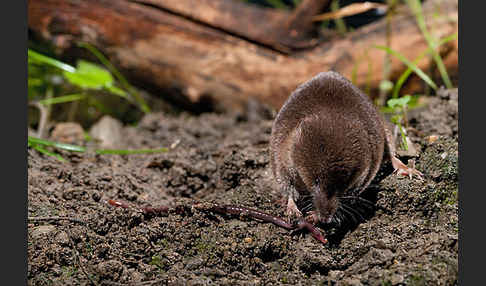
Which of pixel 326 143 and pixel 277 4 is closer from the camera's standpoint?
pixel 326 143

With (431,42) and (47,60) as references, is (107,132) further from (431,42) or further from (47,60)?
(431,42)

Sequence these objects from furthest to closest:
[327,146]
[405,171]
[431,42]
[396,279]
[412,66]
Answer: [431,42], [412,66], [405,171], [327,146], [396,279]

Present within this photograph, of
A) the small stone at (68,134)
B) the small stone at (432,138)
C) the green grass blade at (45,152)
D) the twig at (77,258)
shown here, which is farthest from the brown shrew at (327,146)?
the small stone at (68,134)

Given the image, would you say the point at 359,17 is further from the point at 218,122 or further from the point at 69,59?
the point at 69,59

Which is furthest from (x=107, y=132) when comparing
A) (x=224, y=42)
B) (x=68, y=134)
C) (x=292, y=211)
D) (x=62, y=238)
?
(x=292, y=211)

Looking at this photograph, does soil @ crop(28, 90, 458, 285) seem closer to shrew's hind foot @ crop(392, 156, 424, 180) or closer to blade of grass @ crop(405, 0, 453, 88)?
shrew's hind foot @ crop(392, 156, 424, 180)

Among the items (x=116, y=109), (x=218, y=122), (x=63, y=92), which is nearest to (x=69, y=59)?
(x=63, y=92)
